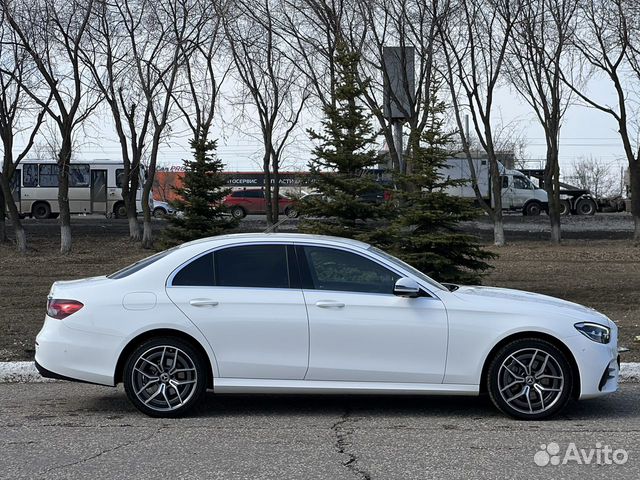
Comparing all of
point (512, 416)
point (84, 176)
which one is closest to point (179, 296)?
point (512, 416)

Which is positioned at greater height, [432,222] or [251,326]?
[432,222]

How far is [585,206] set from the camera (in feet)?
157

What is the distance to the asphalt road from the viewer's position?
19.9 ft

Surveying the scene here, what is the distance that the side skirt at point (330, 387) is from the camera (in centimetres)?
752

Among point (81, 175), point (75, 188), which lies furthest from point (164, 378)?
point (75, 188)

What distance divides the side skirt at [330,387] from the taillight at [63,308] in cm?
130

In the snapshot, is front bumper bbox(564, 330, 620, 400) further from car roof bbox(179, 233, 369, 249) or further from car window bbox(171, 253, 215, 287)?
car window bbox(171, 253, 215, 287)

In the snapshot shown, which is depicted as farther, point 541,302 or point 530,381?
point 541,302

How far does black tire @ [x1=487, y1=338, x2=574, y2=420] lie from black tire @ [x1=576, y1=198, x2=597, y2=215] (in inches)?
1647

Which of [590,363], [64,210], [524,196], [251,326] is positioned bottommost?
[590,363]

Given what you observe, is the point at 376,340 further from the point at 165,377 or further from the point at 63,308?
the point at 63,308

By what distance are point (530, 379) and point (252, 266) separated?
247 cm

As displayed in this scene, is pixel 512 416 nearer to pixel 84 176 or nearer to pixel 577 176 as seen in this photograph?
pixel 84 176

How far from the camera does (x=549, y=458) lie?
6.39 metres
